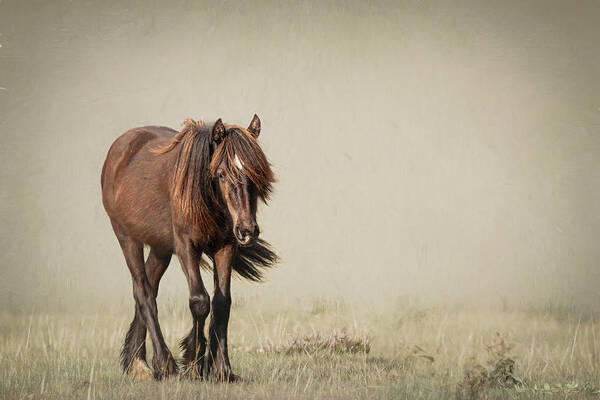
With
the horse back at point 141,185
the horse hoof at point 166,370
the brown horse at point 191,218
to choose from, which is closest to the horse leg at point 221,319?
the brown horse at point 191,218

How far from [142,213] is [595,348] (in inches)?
191

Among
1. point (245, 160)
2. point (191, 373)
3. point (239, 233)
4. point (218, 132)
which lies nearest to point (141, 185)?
point (218, 132)

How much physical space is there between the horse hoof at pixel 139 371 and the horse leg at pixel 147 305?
224 millimetres

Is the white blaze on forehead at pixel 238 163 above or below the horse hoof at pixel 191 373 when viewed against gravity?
above

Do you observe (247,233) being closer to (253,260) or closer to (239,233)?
(239,233)

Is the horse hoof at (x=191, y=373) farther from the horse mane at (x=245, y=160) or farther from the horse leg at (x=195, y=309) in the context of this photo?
the horse mane at (x=245, y=160)

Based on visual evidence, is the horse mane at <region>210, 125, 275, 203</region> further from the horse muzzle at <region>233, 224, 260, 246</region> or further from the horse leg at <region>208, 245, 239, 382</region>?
the horse leg at <region>208, 245, 239, 382</region>

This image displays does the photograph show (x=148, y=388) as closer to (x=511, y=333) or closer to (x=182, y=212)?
(x=182, y=212)

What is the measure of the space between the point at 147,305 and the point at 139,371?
629mm

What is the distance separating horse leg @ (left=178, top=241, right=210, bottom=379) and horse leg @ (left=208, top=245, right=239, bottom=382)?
0.32 ft

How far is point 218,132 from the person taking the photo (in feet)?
20.7

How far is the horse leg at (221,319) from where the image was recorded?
6.40 meters

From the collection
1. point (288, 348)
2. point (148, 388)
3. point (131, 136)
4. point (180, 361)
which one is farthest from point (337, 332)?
point (131, 136)

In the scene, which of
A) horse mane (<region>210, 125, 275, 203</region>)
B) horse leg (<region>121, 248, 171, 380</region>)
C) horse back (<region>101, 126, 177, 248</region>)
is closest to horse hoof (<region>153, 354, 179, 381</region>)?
horse leg (<region>121, 248, 171, 380</region>)
